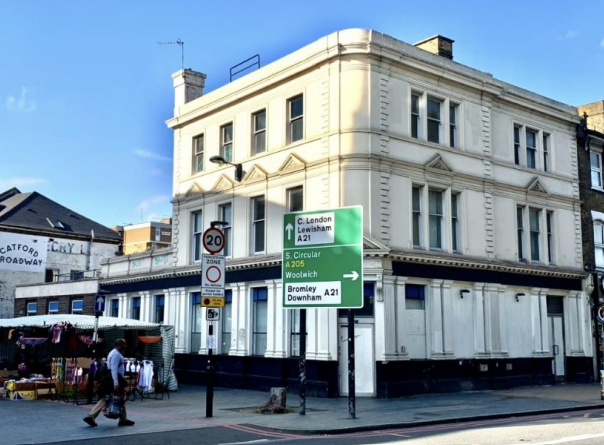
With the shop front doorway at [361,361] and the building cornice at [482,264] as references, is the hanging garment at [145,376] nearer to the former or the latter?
the shop front doorway at [361,361]

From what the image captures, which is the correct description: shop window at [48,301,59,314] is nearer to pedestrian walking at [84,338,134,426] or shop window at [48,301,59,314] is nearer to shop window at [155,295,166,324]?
shop window at [155,295,166,324]

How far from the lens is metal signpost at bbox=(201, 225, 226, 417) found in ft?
56.5

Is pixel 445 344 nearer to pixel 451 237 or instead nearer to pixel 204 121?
pixel 451 237

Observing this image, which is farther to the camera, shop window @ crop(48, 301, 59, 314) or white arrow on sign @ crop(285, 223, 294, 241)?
shop window @ crop(48, 301, 59, 314)

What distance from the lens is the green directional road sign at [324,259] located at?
55.5 ft

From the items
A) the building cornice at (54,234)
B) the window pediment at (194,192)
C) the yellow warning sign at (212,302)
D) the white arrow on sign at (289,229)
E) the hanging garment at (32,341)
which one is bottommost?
the hanging garment at (32,341)

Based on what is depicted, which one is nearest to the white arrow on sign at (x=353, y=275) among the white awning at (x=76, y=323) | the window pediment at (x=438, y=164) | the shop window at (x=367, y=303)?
the shop window at (x=367, y=303)

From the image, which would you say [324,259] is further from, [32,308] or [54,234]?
[54,234]

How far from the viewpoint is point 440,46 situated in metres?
26.6

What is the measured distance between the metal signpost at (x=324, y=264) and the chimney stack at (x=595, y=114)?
2084 centimetres

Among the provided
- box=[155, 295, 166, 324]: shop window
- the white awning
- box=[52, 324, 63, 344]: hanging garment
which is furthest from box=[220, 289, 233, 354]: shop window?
box=[52, 324, 63, 344]: hanging garment

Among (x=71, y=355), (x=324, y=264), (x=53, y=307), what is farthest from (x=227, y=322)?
(x=53, y=307)

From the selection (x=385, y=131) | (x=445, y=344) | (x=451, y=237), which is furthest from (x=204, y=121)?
(x=445, y=344)

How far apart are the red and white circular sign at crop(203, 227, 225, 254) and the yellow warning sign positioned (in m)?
1.25
